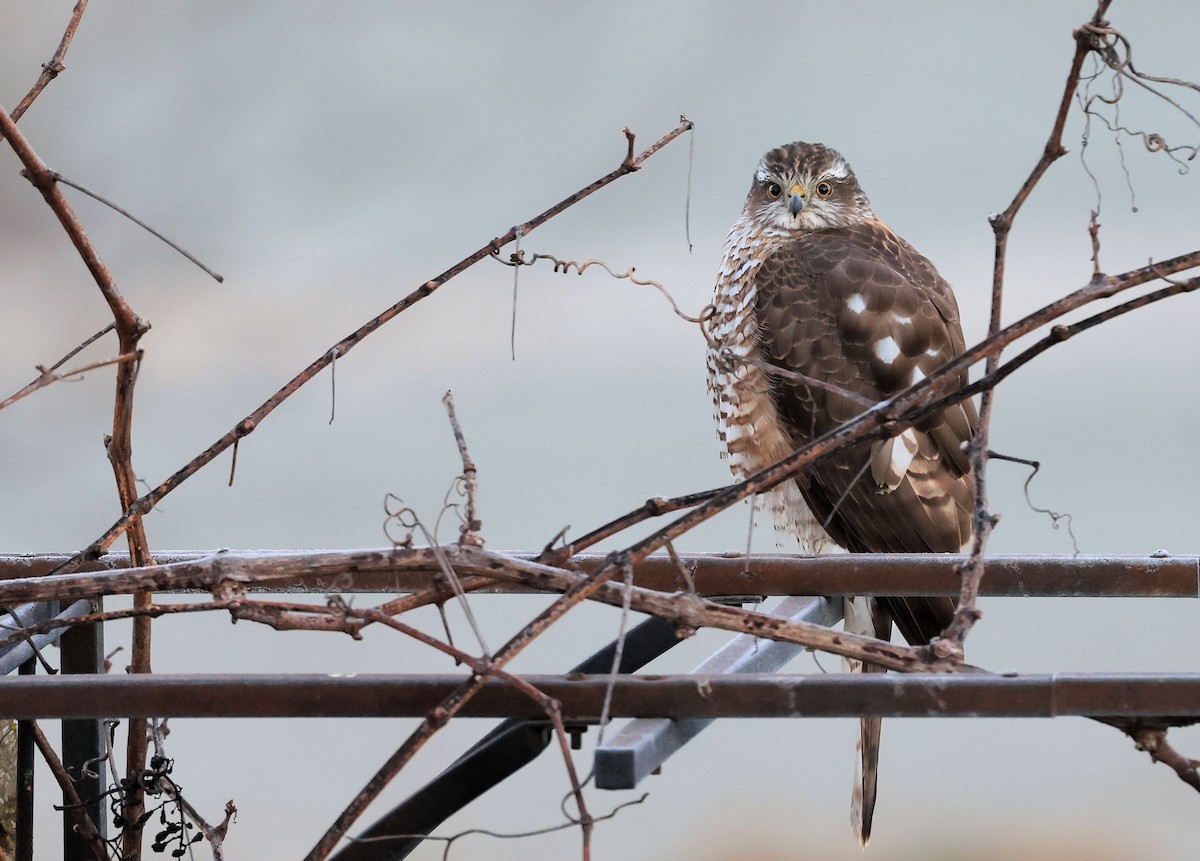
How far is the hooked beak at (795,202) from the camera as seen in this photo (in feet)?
6.98

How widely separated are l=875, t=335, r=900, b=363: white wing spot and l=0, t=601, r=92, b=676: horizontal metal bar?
109 cm

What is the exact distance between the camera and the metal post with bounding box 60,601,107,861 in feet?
4.13

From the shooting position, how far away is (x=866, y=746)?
186 cm

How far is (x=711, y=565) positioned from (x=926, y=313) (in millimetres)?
845

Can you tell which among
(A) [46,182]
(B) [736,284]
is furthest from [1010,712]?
(B) [736,284]

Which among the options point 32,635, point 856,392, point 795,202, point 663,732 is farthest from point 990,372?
point 795,202

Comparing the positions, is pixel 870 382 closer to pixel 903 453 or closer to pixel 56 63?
pixel 903 453

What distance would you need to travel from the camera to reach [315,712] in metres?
0.77

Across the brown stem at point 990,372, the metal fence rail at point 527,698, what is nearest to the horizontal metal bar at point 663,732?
the metal fence rail at point 527,698

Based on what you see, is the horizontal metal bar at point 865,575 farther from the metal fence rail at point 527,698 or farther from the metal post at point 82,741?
the metal fence rail at point 527,698

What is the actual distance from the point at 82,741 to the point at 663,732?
0.75 meters

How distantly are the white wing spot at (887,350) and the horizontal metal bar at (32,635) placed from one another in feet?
3.57

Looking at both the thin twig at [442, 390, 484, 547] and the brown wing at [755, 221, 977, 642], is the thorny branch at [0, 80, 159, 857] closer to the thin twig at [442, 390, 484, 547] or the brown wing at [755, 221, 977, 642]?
the thin twig at [442, 390, 484, 547]

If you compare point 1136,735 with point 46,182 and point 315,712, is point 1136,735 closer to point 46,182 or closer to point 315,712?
point 315,712
